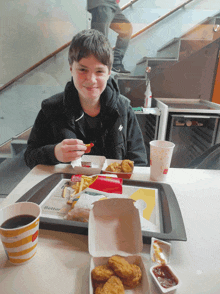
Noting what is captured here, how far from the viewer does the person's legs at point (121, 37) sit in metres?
2.64

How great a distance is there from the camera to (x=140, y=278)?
1.42 feet

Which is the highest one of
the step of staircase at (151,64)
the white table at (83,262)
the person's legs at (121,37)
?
the person's legs at (121,37)

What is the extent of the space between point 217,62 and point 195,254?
3.15 metres

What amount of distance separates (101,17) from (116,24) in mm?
247

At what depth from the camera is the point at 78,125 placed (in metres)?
1.30

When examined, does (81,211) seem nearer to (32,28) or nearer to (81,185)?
(81,185)

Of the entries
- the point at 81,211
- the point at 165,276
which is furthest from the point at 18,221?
the point at 165,276

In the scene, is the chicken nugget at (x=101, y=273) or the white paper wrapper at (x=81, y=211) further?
the white paper wrapper at (x=81, y=211)

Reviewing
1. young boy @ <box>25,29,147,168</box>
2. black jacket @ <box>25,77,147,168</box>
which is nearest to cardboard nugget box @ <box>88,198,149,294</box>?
young boy @ <box>25,29,147,168</box>

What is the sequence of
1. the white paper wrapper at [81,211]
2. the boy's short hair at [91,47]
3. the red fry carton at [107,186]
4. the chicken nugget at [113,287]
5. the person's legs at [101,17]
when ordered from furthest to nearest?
the person's legs at [101,17] < the boy's short hair at [91,47] < the red fry carton at [107,186] < the white paper wrapper at [81,211] < the chicken nugget at [113,287]

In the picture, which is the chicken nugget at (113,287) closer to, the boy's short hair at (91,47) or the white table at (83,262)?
the white table at (83,262)

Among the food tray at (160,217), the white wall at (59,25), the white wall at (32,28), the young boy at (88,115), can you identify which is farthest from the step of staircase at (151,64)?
the food tray at (160,217)

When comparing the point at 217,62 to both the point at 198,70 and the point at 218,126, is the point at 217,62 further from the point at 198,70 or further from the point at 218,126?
the point at 218,126

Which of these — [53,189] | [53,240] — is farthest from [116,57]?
[53,240]
